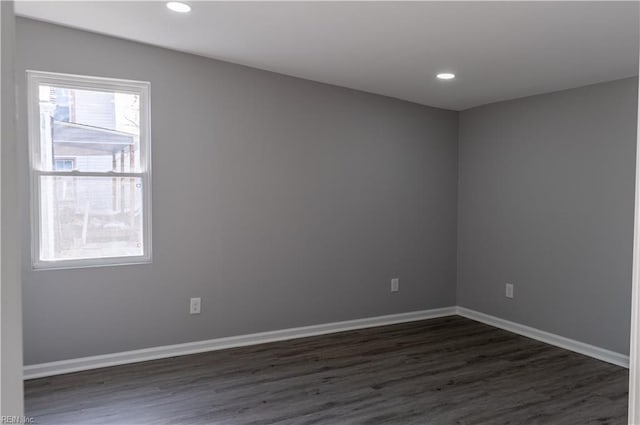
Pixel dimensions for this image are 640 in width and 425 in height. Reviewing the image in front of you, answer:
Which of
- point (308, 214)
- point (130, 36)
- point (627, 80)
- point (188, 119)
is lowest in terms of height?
point (308, 214)

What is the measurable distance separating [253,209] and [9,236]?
3279mm

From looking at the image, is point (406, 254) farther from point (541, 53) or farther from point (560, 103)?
point (541, 53)

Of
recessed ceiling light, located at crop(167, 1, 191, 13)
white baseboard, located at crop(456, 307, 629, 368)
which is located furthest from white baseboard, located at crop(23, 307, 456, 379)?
recessed ceiling light, located at crop(167, 1, 191, 13)

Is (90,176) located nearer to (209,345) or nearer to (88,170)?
(88,170)

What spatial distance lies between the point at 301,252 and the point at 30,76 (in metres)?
2.45

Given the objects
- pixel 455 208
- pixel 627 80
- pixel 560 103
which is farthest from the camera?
pixel 455 208

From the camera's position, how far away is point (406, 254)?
4941 mm

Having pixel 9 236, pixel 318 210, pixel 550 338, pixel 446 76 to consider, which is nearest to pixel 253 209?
pixel 318 210

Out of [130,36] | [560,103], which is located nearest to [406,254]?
[560,103]

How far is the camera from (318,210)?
14.4 ft

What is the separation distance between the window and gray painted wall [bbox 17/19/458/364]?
0.28ft

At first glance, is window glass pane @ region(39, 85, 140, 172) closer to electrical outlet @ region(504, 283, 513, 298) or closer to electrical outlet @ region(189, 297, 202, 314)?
electrical outlet @ region(189, 297, 202, 314)

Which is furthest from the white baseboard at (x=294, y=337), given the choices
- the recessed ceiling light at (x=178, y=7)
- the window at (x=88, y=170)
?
the recessed ceiling light at (x=178, y=7)

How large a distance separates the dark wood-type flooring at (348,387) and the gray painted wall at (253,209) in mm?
362
